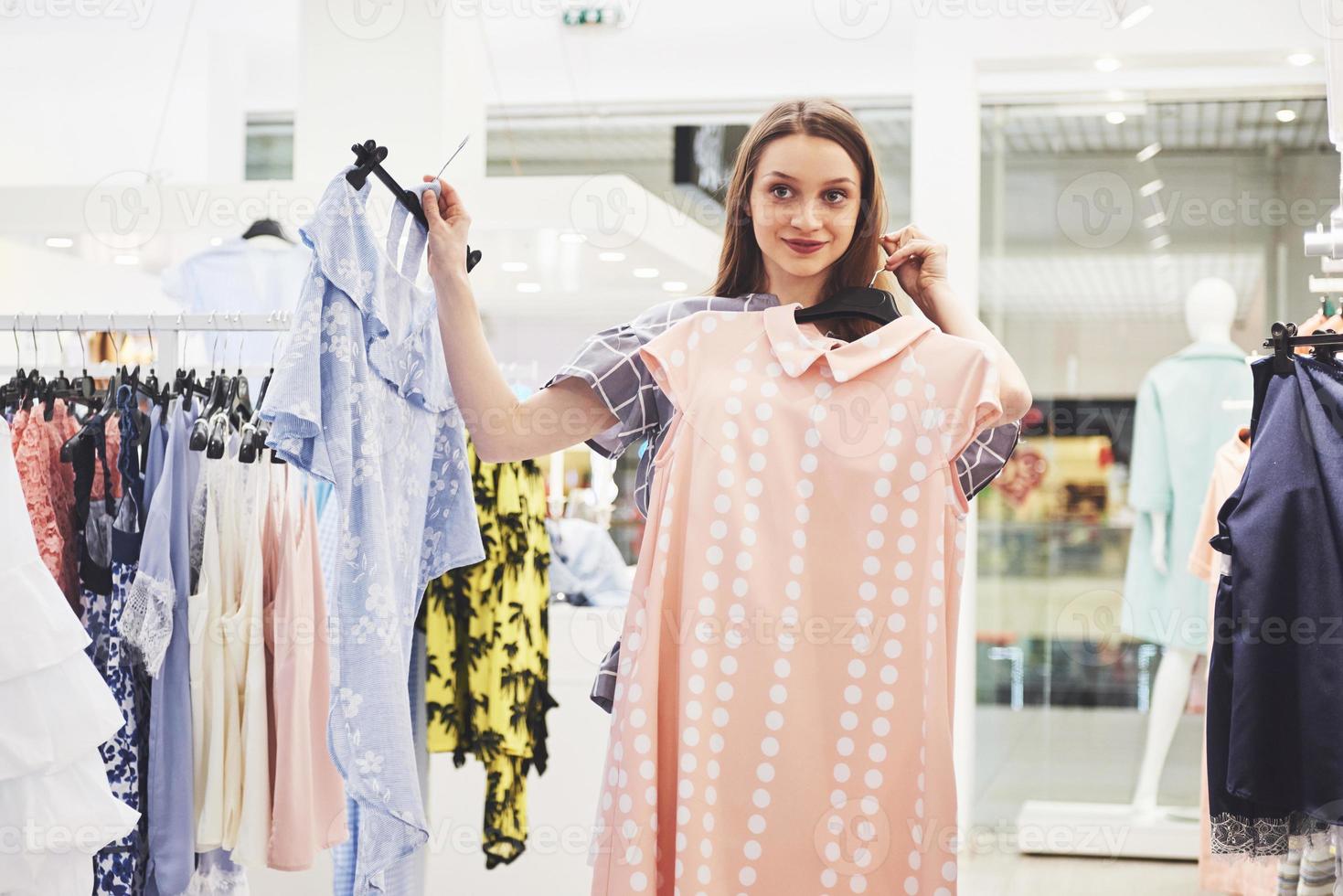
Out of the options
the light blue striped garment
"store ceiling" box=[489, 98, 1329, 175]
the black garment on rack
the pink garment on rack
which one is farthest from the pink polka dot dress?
"store ceiling" box=[489, 98, 1329, 175]

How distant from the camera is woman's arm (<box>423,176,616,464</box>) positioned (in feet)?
6.23

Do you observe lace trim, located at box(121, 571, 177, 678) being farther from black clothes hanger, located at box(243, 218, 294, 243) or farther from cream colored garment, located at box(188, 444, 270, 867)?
black clothes hanger, located at box(243, 218, 294, 243)

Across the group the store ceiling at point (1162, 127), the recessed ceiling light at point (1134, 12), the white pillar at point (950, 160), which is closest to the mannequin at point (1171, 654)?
the store ceiling at point (1162, 127)

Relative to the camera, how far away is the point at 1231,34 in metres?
4.90

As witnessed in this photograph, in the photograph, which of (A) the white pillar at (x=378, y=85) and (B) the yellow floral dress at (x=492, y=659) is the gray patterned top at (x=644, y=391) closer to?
(B) the yellow floral dress at (x=492, y=659)

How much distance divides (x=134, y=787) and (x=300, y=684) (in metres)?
0.37

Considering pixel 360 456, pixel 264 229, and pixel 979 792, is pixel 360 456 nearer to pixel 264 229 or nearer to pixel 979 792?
pixel 264 229

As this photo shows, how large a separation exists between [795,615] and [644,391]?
42 cm

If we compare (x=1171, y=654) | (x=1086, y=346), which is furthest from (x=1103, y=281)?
(x=1171, y=654)

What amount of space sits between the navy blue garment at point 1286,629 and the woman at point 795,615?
0.58m

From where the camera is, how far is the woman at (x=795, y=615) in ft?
5.60

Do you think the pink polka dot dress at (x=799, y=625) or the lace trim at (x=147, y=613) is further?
the lace trim at (x=147, y=613)

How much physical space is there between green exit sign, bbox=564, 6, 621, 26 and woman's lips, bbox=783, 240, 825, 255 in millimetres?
4706

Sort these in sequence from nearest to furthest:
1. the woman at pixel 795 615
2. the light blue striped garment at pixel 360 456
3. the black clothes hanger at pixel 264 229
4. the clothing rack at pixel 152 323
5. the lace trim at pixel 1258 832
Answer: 1. the woman at pixel 795 615
2. the light blue striped garment at pixel 360 456
3. the lace trim at pixel 1258 832
4. the clothing rack at pixel 152 323
5. the black clothes hanger at pixel 264 229
